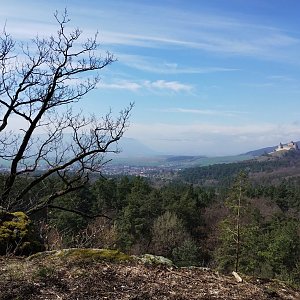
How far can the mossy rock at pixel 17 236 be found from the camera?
638 centimetres

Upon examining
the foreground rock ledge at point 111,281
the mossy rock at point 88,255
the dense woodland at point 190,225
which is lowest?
the dense woodland at point 190,225

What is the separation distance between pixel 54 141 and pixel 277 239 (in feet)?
97.9

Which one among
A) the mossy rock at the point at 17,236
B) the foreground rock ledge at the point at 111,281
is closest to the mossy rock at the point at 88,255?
the foreground rock ledge at the point at 111,281

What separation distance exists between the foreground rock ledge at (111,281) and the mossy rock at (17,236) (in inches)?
21.8

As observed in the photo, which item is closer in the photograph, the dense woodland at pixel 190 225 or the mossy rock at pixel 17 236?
the mossy rock at pixel 17 236

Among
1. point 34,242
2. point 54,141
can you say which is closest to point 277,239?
point 54,141

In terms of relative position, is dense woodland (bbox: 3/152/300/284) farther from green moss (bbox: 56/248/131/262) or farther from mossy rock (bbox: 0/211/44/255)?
green moss (bbox: 56/248/131/262)

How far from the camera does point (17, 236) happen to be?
6.62 meters

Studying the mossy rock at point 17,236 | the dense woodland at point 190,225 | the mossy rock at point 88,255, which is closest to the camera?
the mossy rock at point 88,255

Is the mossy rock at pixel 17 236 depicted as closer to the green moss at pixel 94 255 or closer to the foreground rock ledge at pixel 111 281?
the foreground rock ledge at pixel 111 281

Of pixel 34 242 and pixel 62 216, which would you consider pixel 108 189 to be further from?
pixel 34 242

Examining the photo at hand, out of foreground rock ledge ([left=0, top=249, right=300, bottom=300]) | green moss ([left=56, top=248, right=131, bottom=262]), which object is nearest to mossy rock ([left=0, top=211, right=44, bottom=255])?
foreground rock ledge ([left=0, top=249, right=300, bottom=300])

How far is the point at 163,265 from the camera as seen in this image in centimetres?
571

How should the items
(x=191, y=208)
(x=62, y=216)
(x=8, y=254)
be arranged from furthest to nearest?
(x=191, y=208) → (x=62, y=216) → (x=8, y=254)
